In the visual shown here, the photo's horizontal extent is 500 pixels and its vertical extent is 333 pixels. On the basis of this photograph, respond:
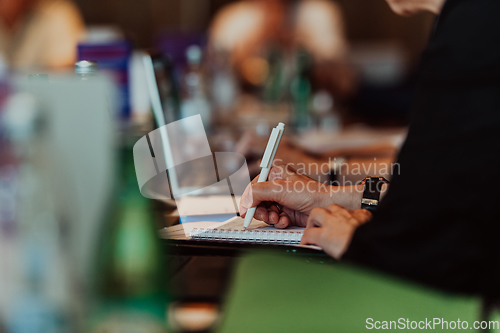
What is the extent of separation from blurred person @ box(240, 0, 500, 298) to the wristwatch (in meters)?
0.17

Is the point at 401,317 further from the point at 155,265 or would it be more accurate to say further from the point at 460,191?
the point at 155,265

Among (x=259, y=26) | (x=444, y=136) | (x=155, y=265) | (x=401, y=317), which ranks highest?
(x=259, y=26)

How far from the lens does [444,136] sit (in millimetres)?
506

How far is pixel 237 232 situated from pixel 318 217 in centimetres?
11

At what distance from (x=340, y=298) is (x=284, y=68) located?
6.02 feet

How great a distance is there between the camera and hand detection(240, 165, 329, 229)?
2.19ft

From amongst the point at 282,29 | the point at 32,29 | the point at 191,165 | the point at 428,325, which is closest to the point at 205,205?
the point at 191,165

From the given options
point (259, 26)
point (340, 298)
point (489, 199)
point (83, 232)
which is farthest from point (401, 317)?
point (259, 26)

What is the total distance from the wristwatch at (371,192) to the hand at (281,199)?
6 centimetres

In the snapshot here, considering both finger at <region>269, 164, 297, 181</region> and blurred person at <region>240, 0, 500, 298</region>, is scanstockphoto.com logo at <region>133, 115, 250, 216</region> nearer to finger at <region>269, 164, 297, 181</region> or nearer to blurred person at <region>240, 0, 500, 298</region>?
finger at <region>269, 164, 297, 181</region>

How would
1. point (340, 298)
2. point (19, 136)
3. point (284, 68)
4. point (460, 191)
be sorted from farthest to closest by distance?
point (284, 68)
point (340, 298)
point (460, 191)
point (19, 136)

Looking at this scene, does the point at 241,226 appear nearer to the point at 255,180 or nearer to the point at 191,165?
the point at 255,180

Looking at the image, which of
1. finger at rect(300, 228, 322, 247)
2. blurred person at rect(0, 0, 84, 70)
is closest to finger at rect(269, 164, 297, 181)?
finger at rect(300, 228, 322, 247)

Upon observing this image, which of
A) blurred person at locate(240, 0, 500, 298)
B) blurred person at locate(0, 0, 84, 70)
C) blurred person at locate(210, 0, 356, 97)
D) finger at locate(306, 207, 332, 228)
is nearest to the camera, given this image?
blurred person at locate(240, 0, 500, 298)
